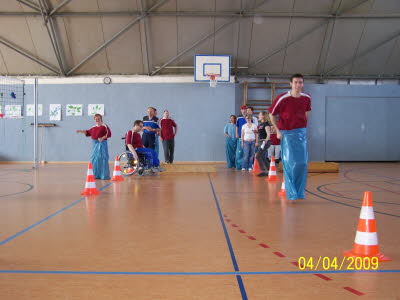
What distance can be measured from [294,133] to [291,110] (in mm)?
302

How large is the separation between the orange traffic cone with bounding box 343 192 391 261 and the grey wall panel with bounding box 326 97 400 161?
11408 millimetres

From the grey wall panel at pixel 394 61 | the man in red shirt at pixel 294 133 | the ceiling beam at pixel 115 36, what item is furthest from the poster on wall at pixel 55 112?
the grey wall panel at pixel 394 61

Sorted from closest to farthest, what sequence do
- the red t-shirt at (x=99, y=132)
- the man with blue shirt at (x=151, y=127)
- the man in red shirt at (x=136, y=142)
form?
the red t-shirt at (x=99, y=132) < the man in red shirt at (x=136, y=142) < the man with blue shirt at (x=151, y=127)

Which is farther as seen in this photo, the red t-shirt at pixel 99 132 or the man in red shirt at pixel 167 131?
the man in red shirt at pixel 167 131

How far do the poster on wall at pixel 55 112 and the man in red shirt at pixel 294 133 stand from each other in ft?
33.9

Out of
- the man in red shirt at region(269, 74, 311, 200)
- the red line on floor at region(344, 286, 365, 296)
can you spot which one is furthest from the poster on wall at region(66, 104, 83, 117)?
the red line on floor at region(344, 286, 365, 296)

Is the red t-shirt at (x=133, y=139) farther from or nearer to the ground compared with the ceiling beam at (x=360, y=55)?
nearer to the ground

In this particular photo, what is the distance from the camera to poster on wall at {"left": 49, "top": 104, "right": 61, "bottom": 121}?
13055mm

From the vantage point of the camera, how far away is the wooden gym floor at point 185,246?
1.98 meters

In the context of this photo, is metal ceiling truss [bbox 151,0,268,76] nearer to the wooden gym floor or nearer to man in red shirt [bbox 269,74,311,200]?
man in red shirt [bbox 269,74,311,200]

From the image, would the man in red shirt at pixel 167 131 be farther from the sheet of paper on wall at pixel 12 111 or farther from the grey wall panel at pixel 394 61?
the grey wall panel at pixel 394 61

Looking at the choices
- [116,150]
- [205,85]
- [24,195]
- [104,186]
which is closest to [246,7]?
[205,85]

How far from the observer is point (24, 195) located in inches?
213
